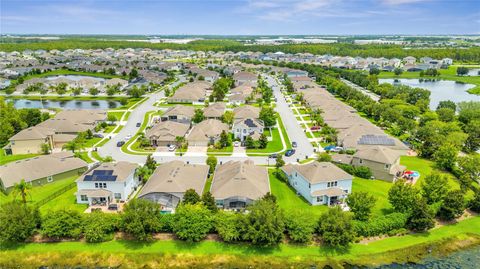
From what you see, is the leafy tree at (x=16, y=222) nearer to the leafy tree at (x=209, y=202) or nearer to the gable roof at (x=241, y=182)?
the leafy tree at (x=209, y=202)

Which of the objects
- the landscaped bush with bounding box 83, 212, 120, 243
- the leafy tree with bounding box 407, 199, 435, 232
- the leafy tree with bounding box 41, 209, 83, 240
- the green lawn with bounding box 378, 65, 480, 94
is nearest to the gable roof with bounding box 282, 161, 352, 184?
the leafy tree with bounding box 407, 199, 435, 232

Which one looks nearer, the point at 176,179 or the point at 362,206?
the point at 362,206

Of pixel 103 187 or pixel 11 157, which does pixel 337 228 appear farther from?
pixel 11 157

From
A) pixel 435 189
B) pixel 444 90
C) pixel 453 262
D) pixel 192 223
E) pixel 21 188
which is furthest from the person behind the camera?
pixel 444 90

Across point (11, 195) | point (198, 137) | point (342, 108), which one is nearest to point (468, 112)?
point (342, 108)

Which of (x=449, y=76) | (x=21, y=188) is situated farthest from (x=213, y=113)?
(x=449, y=76)

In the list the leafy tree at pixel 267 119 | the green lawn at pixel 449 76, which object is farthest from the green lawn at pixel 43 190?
the green lawn at pixel 449 76

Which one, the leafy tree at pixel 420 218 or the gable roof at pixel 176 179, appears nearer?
the leafy tree at pixel 420 218
